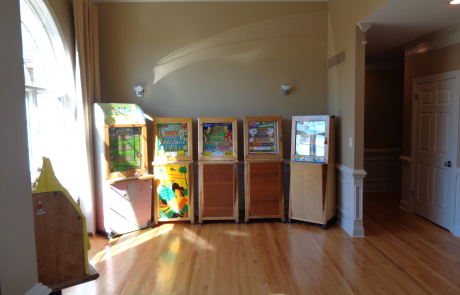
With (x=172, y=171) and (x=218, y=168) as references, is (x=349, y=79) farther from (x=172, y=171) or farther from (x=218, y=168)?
(x=172, y=171)

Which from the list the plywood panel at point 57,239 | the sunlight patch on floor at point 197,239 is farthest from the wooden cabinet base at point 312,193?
the plywood panel at point 57,239

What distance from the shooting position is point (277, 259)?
3598mm

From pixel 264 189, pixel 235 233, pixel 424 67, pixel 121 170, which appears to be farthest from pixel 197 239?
pixel 424 67

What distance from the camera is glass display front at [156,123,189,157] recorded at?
4.86m

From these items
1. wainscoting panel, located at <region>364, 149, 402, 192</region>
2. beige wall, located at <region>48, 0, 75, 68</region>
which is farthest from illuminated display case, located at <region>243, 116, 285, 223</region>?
wainscoting panel, located at <region>364, 149, 402, 192</region>

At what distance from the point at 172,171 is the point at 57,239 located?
3052mm

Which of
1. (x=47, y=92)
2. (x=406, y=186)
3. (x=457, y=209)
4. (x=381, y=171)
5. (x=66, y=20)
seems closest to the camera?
(x=47, y=92)

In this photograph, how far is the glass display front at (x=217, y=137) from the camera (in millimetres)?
4895

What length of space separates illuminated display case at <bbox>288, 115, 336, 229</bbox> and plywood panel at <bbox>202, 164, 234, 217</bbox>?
35.2 inches

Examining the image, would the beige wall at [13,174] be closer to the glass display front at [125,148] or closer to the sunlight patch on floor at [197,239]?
the sunlight patch on floor at [197,239]

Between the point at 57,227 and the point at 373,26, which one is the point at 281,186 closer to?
the point at 373,26

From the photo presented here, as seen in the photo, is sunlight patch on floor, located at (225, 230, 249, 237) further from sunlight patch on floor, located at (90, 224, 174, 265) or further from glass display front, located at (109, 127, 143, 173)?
glass display front, located at (109, 127, 143, 173)

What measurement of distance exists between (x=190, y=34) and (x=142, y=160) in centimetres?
206

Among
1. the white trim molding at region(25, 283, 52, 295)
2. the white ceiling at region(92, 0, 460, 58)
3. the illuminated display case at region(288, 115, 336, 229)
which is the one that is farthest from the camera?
the illuminated display case at region(288, 115, 336, 229)
